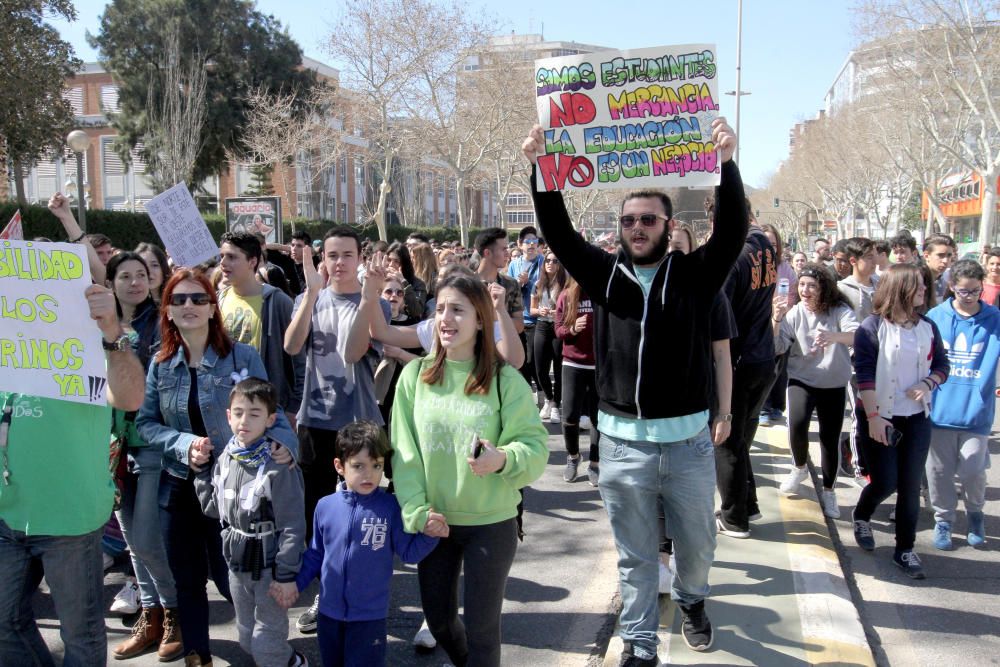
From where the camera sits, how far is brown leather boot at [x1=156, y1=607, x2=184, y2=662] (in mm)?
3816

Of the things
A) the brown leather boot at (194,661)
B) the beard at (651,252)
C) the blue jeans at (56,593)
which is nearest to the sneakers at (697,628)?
the beard at (651,252)

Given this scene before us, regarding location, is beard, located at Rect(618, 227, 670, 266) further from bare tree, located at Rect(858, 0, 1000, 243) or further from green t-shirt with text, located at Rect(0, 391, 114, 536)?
bare tree, located at Rect(858, 0, 1000, 243)

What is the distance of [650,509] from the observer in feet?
11.2

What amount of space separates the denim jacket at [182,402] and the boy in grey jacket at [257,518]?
0.62 ft

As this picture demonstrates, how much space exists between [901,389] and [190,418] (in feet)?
13.5

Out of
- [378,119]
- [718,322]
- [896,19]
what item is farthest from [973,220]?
[718,322]

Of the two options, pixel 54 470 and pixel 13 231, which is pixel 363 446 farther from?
pixel 13 231

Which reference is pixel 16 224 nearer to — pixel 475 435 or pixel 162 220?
pixel 162 220

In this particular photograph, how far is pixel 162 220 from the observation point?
4.97m

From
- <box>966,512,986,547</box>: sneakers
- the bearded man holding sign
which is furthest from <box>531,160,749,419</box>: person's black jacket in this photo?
<box>966,512,986,547</box>: sneakers

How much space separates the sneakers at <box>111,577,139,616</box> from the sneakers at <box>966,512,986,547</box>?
528cm

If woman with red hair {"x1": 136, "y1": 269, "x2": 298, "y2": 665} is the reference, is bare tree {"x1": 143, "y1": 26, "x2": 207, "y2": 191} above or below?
above

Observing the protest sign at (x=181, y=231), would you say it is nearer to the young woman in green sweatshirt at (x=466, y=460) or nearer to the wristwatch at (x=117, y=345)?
the wristwatch at (x=117, y=345)

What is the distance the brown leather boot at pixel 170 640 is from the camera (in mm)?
3816
